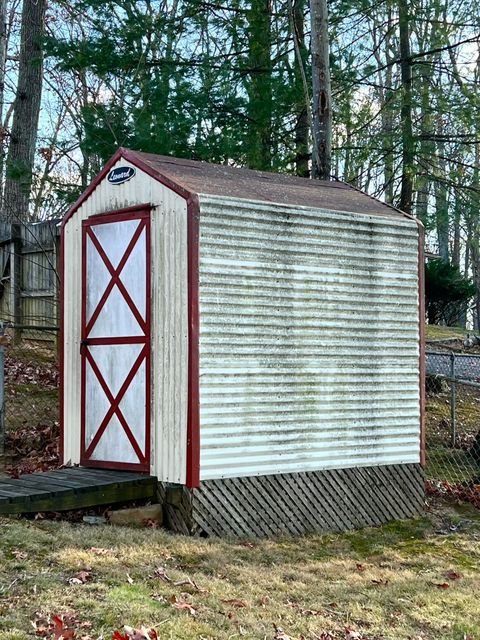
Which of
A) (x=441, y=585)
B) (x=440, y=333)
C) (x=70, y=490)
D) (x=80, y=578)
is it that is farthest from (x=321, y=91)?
(x=440, y=333)

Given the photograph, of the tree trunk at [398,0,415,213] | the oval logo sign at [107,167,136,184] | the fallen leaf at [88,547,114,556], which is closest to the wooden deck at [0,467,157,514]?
the fallen leaf at [88,547,114,556]

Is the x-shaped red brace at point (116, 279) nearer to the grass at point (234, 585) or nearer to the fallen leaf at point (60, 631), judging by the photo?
the grass at point (234, 585)

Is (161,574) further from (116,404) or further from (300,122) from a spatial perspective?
(300,122)

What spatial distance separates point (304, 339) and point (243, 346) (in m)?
0.77

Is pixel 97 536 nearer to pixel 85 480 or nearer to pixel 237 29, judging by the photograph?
pixel 85 480

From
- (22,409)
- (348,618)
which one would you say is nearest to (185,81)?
(22,409)

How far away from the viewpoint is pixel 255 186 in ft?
30.8

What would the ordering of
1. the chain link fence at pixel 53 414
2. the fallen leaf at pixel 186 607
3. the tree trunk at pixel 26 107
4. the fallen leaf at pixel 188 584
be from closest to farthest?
the fallen leaf at pixel 186 607 → the fallen leaf at pixel 188 584 → the chain link fence at pixel 53 414 → the tree trunk at pixel 26 107

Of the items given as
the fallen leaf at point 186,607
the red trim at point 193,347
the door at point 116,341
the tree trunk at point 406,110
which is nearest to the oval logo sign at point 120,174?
the door at point 116,341

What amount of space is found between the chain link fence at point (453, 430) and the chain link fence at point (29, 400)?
16.3 ft

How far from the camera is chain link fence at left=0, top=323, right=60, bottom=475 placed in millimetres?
10728

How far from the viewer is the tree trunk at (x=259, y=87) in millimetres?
13039

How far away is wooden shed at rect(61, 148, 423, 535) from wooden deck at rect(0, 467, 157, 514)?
0.22 m

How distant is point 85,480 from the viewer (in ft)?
27.7
